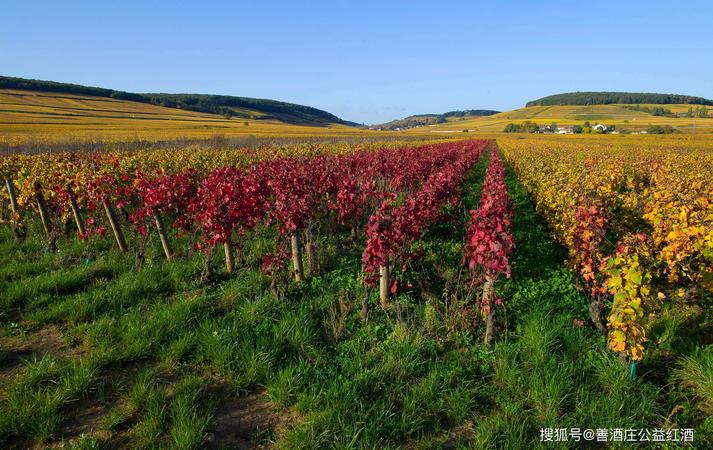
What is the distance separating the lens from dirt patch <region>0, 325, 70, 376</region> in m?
3.97

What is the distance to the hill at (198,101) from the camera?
10450 centimetres

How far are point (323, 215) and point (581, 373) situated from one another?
19.4 ft

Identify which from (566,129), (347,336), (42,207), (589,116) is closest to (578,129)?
(566,129)

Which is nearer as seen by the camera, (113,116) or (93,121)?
(93,121)

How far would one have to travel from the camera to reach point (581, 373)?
3.77m

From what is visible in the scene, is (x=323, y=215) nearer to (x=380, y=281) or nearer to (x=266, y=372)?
(x=380, y=281)

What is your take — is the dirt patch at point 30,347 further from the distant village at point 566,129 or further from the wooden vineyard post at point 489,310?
A: the distant village at point 566,129

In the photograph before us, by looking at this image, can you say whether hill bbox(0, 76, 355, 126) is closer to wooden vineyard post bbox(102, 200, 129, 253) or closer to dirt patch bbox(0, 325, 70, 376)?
wooden vineyard post bbox(102, 200, 129, 253)

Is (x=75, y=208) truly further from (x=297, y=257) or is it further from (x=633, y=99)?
(x=633, y=99)

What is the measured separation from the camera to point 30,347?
13.9 feet

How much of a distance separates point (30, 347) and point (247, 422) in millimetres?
2927

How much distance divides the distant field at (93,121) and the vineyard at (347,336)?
1849 inches

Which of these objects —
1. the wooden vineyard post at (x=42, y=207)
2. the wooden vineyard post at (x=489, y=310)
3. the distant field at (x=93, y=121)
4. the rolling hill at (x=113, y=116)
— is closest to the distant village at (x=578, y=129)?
the rolling hill at (x=113, y=116)

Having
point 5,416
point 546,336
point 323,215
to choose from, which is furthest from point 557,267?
point 5,416
